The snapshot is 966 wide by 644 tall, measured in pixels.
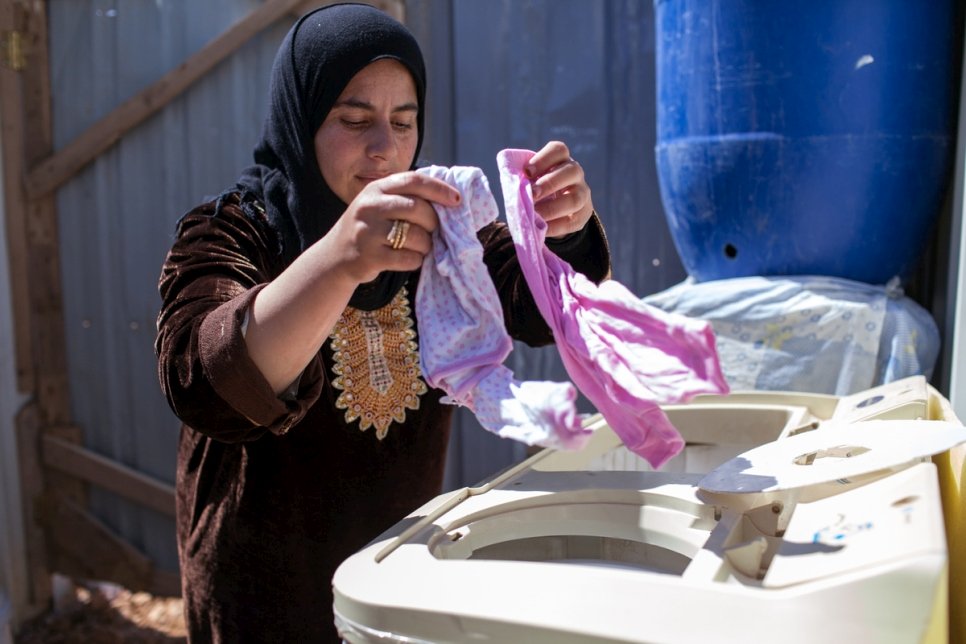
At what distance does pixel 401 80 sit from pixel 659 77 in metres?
1.18

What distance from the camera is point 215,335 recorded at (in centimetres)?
102

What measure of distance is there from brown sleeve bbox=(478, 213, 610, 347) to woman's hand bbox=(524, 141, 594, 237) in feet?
0.39

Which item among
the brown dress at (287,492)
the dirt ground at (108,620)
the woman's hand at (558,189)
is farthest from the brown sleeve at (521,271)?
the dirt ground at (108,620)

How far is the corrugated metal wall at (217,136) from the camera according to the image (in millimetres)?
2793

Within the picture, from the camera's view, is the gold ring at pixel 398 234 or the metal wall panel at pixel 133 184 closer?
the gold ring at pixel 398 234

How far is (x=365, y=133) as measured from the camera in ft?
4.50

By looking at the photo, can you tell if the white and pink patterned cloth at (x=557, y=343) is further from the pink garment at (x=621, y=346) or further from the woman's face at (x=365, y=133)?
the woman's face at (x=365, y=133)

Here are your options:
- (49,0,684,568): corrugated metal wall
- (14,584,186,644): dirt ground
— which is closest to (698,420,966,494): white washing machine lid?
(49,0,684,568): corrugated metal wall

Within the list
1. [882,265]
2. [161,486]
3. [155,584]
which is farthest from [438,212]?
[155,584]

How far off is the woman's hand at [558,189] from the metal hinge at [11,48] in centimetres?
279

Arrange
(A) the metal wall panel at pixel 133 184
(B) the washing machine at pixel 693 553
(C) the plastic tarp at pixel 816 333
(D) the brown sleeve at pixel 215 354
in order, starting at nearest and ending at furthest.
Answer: (B) the washing machine at pixel 693 553 < (D) the brown sleeve at pixel 215 354 < (C) the plastic tarp at pixel 816 333 < (A) the metal wall panel at pixel 133 184

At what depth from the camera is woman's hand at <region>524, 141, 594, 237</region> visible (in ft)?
3.99

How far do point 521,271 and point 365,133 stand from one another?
13.9 inches

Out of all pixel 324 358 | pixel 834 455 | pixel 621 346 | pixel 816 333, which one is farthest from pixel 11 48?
pixel 834 455
